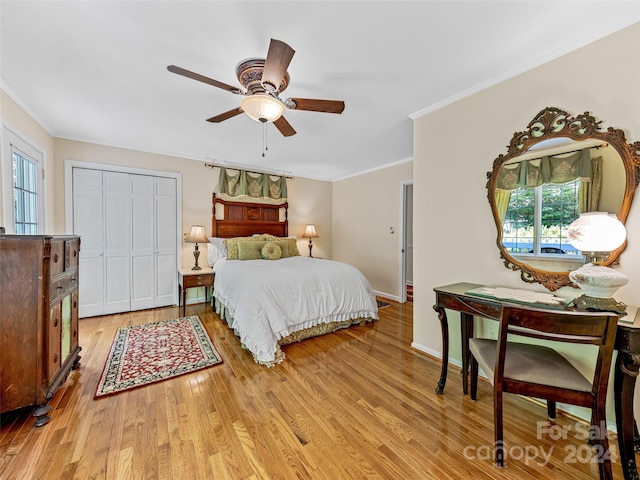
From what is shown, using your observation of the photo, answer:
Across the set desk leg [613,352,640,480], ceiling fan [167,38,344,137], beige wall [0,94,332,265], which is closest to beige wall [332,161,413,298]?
beige wall [0,94,332,265]

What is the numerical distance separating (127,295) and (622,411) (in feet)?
16.6

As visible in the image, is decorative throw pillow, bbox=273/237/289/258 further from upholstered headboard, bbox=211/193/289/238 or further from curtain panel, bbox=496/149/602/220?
curtain panel, bbox=496/149/602/220

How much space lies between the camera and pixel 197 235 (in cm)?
399

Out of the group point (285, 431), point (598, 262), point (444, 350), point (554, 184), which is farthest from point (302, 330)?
point (554, 184)

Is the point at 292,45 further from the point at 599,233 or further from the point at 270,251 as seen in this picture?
the point at 270,251

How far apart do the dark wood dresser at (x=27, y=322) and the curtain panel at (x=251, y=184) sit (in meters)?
2.94

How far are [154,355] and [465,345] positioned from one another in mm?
2810

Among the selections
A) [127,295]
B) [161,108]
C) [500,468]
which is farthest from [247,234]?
[500,468]

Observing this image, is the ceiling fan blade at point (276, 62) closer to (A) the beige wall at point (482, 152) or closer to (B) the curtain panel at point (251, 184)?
(A) the beige wall at point (482, 152)

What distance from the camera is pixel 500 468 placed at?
1.36 metres

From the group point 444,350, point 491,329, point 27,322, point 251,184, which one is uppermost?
point 251,184

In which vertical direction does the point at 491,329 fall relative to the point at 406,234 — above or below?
below

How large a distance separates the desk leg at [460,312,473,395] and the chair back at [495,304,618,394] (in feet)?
2.45

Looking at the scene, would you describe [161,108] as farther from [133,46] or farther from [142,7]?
[142,7]
